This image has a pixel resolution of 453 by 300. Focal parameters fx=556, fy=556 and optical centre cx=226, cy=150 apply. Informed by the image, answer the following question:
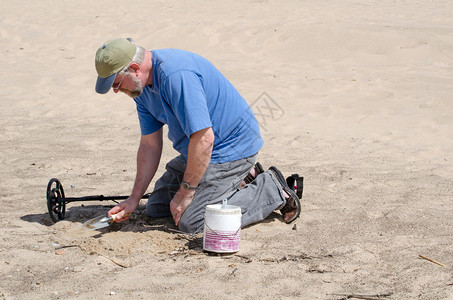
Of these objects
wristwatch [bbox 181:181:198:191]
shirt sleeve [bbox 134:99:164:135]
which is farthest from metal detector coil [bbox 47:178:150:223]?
wristwatch [bbox 181:181:198:191]

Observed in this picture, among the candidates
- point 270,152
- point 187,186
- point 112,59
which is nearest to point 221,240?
point 187,186

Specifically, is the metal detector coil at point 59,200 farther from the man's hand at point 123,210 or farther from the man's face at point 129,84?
the man's face at point 129,84

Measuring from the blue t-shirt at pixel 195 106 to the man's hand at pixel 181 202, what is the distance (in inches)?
12.1

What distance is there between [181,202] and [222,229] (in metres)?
0.41

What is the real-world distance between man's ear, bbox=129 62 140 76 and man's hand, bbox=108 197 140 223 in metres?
0.85

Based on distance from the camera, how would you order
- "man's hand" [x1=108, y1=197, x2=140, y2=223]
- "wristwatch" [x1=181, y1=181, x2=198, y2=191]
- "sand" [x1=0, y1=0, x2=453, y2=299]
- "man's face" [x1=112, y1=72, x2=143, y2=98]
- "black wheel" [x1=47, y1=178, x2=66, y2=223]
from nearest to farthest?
1. "sand" [x1=0, y1=0, x2=453, y2=299]
2. "man's face" [x1=112, y1=72, x2=143, y2=98]
3. "wristwatch" [x1=181, y1=181, x2=198, y2=191]
4. "man's hand" [x1=108, y1=197, x2=140, y2=223]
5. "black wheel" [x1=47, y1=178, x2=66, y2=223]

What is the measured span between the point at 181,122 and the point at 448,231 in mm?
1737

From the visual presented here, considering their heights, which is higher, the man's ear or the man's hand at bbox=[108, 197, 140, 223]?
the man's ear

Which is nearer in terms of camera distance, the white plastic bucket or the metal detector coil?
the white plastic bucket

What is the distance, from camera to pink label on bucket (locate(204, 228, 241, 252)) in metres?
3.05

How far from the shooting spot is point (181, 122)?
316 cm

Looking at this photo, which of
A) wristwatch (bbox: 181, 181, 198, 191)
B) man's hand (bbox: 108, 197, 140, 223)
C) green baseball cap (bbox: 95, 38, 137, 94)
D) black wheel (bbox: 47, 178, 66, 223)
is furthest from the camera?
black wheel (bbox: 47, 178, 66, 223)

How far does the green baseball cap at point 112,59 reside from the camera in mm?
3033

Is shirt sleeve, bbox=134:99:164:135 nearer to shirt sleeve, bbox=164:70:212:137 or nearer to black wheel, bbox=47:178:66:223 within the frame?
shirt sleeve, bbox=164:70:212:137
